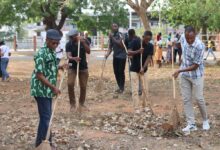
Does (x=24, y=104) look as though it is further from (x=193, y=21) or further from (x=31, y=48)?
(x=31, y=48)

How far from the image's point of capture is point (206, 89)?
13.9 meters

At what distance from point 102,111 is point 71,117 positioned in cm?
118

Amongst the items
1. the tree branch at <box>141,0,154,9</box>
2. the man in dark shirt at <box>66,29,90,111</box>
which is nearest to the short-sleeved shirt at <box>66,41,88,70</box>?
the man in dark shirt at <box>66,29,90,111</box>

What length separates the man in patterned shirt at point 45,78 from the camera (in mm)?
5941

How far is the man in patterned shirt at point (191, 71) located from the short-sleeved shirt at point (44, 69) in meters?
2.23

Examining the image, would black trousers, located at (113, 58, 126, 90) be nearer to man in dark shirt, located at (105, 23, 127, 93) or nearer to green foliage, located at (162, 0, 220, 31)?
man in dark shirt, located at (105, 23, 127, 93)

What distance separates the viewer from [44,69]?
19.7 ft

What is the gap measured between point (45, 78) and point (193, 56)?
2.66 metres

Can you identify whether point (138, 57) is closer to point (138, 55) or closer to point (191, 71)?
point (138, 55)

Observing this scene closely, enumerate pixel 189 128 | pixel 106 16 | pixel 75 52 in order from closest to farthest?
pixel 189 128 < pixel 75 52 < pixel 106 16

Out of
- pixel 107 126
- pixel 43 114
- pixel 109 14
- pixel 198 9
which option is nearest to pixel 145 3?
pixel 198 9

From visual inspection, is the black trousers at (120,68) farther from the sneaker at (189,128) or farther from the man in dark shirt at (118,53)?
the sneaker at (189,128)

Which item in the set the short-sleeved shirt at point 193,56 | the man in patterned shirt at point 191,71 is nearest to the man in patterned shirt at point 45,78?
the man in patterned shirt at point 191,71

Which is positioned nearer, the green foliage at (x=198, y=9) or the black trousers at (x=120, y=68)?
the black trousers at (x=120, y=68)
